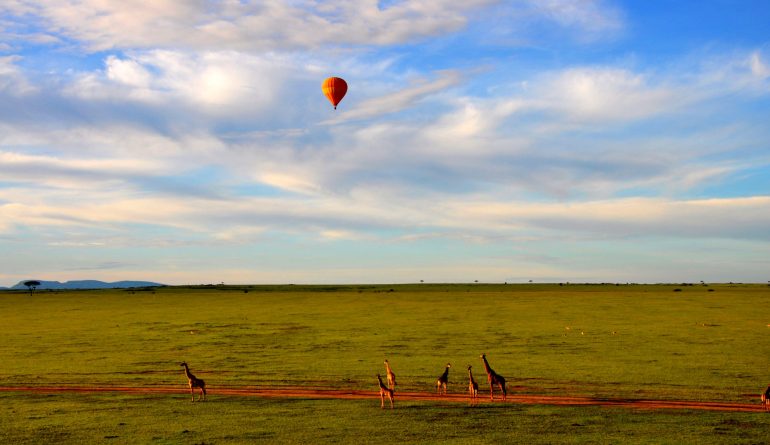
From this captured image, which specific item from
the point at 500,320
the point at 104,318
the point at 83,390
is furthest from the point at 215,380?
the point at 104,318

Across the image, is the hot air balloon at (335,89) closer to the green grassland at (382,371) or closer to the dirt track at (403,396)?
the green grassland at (382,371)

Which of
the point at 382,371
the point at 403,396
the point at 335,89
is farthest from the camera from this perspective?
the point at 335,89

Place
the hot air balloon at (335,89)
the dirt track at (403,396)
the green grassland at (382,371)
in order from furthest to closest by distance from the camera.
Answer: the hot air balloon at (335,89)
the dirt track at (403,396)
the green grassland at (382,371)

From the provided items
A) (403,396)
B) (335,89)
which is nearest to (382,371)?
(403,396)

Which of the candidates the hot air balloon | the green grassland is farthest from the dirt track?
the hot air balloon

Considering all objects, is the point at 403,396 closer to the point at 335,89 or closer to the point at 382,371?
the point at 382,371

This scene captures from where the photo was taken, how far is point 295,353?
126 ft

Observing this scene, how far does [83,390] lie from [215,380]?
5193 mm

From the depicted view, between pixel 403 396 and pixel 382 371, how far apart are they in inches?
269

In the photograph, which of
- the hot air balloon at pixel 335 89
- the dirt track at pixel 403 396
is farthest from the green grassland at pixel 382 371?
the hot air balloon at pixel 335 89

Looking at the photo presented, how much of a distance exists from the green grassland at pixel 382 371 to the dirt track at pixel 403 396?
1.06 metres

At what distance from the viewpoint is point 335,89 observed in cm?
5328

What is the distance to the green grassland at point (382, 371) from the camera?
715 inches

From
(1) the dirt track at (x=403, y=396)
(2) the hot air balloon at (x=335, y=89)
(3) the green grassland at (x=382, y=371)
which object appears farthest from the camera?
(2) the hot air balloon at (x=335, y=89)
